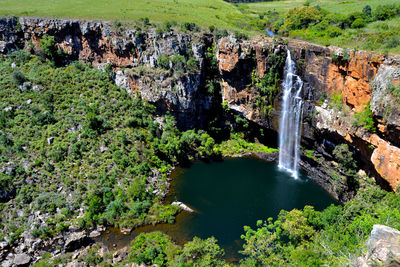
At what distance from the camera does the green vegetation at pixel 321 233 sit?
22.7m

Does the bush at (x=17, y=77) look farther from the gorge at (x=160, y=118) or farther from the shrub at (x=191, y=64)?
the shrub at (x=191, y=64)

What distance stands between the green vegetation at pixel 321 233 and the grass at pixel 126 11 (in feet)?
132

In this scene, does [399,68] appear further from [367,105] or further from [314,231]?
[314,231]

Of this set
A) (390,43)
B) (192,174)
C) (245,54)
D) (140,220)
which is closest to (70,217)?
(140,220)

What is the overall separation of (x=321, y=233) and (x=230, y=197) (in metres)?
15.1

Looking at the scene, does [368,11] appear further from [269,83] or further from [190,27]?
[190,27]

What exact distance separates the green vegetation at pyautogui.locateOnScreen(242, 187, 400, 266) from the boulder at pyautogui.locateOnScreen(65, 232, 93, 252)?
18.6 metres

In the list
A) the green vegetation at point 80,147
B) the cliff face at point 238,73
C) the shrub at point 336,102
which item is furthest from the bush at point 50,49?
the shrub at point 336,102

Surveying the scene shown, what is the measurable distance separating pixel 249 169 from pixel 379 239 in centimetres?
3119

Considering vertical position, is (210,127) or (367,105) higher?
(367,105)

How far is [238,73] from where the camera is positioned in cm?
4888

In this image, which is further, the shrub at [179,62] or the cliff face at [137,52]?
the cliff face at [137,52]

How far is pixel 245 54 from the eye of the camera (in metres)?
46.1

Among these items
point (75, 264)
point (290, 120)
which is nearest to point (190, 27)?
point (290, 120)
